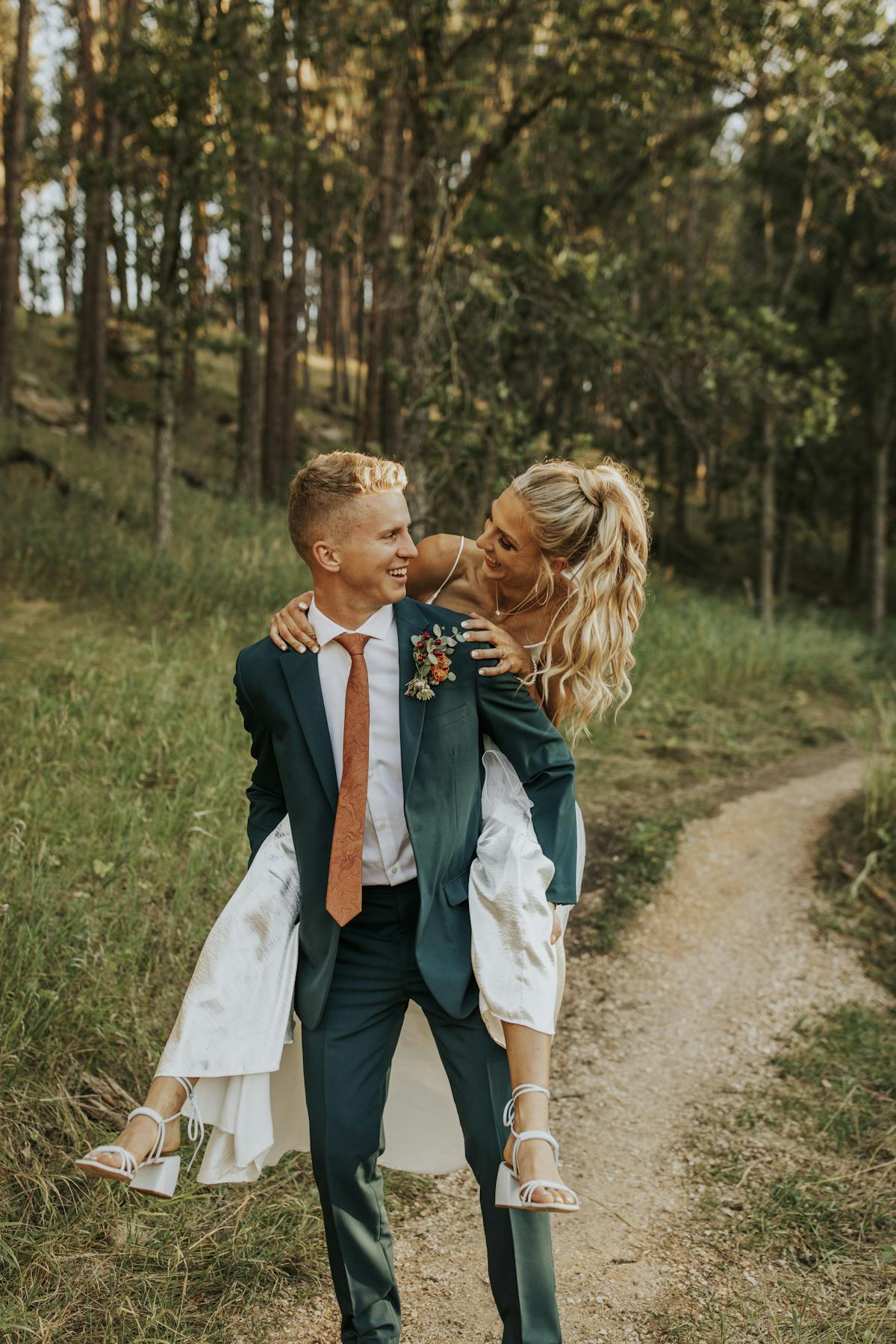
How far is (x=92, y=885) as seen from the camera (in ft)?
14.0

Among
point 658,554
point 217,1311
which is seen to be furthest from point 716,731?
point 658,554

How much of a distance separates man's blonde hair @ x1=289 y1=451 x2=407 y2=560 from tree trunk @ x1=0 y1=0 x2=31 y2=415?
571 inches

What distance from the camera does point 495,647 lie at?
2.40 meters

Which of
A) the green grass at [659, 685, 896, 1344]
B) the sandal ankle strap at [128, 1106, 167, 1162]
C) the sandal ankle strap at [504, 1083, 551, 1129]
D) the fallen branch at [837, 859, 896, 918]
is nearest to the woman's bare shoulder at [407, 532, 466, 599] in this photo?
the sandal ankle strap at [504, 1083, 551, 1129]

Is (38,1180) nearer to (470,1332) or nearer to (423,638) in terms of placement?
(470,1332)

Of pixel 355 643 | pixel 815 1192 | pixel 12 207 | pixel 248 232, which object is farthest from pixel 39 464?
pixel 815 1192

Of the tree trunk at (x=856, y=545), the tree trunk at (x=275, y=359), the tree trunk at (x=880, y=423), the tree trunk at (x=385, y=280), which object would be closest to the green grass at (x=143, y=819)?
the tree trunk at (x=385, y=280)

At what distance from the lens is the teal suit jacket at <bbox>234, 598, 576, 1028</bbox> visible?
230 centimetres

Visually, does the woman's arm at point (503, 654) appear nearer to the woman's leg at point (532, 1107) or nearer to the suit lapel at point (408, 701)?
the suit lapel at point (408, 701)

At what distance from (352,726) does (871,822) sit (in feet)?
17.5

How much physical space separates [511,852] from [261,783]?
2.06ft

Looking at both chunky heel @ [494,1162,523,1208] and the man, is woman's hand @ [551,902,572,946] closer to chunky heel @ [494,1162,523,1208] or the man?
the man

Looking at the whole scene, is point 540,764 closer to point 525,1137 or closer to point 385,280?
point 525,1137

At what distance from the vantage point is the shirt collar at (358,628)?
2371 mm
